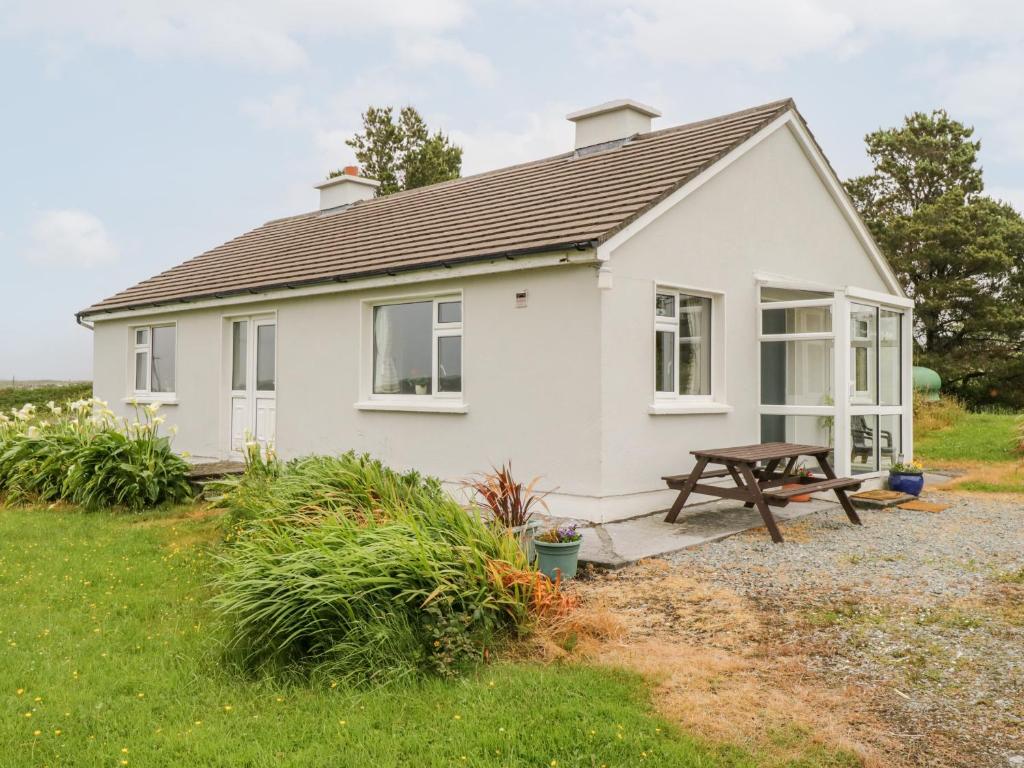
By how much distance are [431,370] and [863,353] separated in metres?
5.89

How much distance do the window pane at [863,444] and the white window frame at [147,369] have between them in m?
11.6

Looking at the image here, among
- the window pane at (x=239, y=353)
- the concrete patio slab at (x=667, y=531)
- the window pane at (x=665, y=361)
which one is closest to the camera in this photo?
the concrete patio slab at (x=667, y=531)

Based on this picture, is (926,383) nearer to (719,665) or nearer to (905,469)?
(905,469)

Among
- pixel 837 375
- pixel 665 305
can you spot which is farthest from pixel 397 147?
pixel 837 375

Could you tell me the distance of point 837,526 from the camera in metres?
8.79

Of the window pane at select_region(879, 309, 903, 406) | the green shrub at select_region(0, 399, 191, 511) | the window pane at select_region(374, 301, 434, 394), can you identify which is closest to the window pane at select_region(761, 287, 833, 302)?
the window pane at select_region(879, 309, 903, 406)

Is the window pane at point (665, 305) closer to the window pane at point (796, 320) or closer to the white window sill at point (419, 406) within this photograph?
the window pane at point (796, 320)

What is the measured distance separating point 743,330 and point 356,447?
18.6 feet

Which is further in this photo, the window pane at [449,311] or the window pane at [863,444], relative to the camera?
the window pane at [863,444]

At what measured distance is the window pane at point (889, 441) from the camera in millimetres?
11227

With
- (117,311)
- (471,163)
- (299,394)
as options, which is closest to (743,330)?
(299,394)

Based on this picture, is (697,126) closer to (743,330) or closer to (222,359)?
(743,330)

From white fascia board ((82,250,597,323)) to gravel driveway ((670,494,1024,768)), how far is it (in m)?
3.52

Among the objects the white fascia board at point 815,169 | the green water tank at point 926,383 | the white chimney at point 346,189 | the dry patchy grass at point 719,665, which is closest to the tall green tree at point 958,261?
the green water tank at point 926,383
